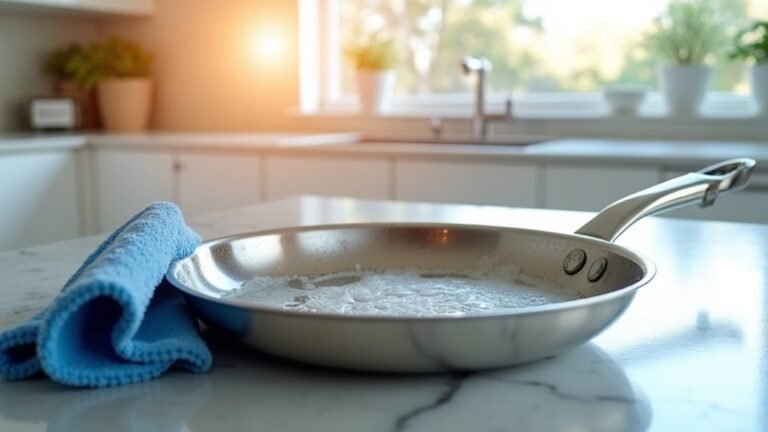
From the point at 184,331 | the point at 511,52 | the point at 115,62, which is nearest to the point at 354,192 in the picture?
the point at 511,52

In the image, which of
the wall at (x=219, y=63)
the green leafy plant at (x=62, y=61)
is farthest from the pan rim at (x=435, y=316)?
the green leafy plant at (x=62, y=61)

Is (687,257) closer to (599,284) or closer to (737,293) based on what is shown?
(737,293)

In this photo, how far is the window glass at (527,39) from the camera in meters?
3.02

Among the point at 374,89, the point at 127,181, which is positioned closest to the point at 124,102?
the point at 127,181

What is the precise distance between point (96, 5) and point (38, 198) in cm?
89

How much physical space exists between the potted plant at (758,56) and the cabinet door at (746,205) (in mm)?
622

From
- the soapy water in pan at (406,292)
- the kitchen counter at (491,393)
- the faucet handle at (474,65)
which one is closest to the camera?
the kitchen counter at (491,393)

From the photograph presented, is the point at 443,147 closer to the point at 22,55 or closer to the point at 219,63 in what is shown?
the point at 219,63

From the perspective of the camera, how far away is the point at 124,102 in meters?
3.70

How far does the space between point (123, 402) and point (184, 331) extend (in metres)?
0.08

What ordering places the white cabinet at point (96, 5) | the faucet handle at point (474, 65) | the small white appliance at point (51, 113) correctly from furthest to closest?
the small white appliance at point (51, 113) → the white cabinet at point (96, 5) → the faucet handle at point (474, 65)

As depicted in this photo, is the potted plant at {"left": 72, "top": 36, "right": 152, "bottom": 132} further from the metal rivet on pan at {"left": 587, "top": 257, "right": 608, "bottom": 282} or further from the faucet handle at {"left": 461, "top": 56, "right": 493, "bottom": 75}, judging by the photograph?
the metal rivet on pan at {"left": 587, "top": 257, "right": 608, "bottom": 282}

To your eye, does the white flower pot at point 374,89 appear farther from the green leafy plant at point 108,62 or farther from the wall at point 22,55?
the wall at point 22,55

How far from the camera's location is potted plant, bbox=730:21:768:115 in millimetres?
2676
